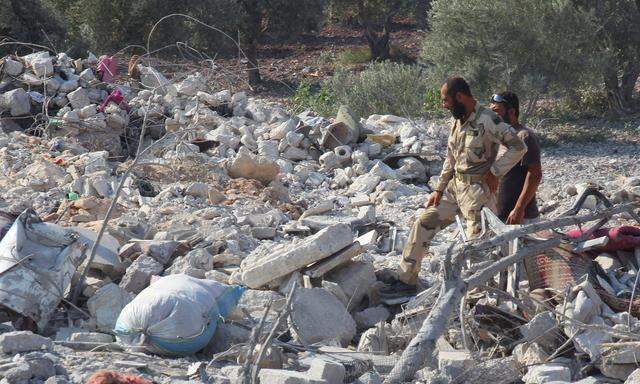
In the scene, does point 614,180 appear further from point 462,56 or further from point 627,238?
point 627,238

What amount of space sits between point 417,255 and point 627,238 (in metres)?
1.23

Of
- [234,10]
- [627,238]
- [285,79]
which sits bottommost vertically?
[285,79]

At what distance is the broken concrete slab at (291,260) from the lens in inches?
219

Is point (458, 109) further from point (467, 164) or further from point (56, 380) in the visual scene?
point (56, 380)

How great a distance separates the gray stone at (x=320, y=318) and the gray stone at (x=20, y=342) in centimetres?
129

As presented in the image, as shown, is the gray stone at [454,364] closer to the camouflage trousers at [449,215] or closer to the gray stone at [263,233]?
the camouflage trousers at [449,215]

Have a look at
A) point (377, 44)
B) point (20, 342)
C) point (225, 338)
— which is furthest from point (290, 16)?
point (20, 342)

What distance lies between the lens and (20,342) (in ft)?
14.5

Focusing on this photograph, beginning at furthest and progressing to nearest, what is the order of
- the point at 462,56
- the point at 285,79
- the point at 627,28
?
the point at 285,79, the point at 627,28, the point at 462,56

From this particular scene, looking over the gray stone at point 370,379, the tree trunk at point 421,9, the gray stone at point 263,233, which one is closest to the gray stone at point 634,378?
the gray stone at point 370,379

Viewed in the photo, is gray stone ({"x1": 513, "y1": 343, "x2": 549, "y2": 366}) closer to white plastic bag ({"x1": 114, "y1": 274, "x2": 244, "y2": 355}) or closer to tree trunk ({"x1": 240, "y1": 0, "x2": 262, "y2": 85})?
white plastic bag ({"x1": 114, "y1": 274, "x2": 244, "y2": 355})

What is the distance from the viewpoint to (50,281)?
5055 millimetres

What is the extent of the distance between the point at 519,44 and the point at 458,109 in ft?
28.1

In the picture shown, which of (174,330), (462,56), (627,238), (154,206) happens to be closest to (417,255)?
(627,238)
